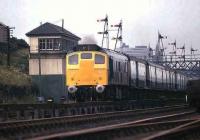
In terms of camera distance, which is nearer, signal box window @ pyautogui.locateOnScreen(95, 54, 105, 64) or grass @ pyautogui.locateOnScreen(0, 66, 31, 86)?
signal box window @ pyautogui.locateOnScreen(95, 54, 105, 64)

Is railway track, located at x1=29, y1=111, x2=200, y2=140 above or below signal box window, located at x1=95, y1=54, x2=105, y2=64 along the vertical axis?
below

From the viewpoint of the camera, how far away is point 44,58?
71.6 m

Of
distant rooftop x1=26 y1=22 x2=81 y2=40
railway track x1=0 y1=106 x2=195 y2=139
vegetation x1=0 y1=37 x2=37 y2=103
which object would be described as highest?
distant rooftop x1=26 y1=22 x2=81 y2=40

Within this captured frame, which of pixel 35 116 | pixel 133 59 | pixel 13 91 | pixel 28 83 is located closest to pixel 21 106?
pixel 35 116

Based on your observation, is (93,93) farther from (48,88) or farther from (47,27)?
(47,27)

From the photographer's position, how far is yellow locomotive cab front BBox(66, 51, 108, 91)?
91.9ft

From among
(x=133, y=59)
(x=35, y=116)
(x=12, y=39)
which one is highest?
(x=12, y=39)

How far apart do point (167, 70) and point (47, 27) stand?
3019 cm

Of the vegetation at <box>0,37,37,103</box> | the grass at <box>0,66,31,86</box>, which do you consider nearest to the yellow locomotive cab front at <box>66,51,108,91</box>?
the vegetation at <box>0,37,37,103</box>

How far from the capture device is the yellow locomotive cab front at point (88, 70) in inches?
1102

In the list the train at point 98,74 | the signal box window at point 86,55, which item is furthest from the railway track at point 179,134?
the signal box window at point 86,55

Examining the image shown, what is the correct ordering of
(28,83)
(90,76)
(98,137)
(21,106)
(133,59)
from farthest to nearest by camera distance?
(28,83), (133,59), (90,76), (21,106), (98,137)

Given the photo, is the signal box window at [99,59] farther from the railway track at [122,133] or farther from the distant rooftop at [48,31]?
the distant rooftop at [48,31]

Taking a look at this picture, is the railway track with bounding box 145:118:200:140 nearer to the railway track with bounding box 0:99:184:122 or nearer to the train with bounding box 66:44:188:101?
the railway track with bounding box 0:99:184:122
